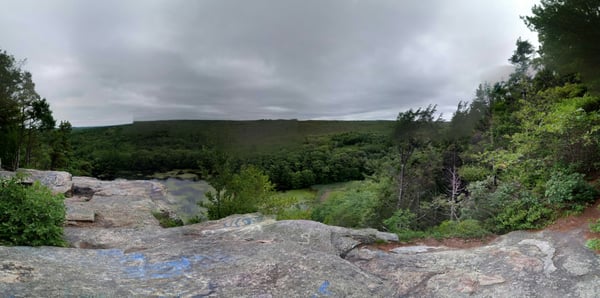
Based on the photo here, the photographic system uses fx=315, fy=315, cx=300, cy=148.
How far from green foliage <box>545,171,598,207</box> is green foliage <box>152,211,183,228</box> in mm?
11309

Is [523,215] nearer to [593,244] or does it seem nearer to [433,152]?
[593,244]

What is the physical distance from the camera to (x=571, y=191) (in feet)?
24.6

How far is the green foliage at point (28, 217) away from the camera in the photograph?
595 centimetres

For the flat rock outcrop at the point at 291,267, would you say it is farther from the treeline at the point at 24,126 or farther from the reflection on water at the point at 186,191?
the treeline at the point at 24,126

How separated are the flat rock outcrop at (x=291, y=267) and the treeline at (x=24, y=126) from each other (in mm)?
23041

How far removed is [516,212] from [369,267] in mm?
4713

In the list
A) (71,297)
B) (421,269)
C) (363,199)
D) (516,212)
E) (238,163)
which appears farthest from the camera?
(363,199)

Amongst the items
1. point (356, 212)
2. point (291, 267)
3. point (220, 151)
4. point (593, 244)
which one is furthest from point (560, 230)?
point (356, 212)

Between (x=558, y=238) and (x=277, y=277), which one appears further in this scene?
(x=558, y=238)

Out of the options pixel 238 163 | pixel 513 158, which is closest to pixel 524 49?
pixel 513 158

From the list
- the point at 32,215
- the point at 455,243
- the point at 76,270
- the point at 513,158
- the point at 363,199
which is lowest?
the point at 363,199

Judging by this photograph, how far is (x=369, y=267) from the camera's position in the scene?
6039 millimetres

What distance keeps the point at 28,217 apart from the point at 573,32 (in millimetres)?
18362

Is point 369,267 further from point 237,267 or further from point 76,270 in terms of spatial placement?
point 76,270
